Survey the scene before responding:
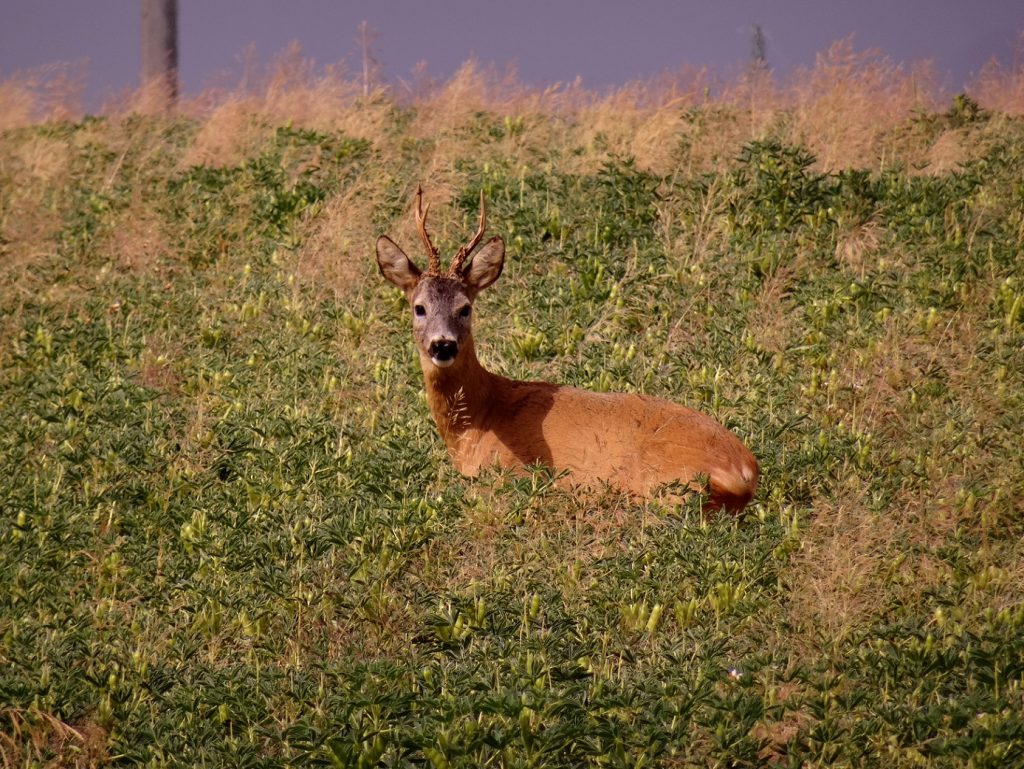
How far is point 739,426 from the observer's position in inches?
293

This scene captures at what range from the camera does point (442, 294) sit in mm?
7148

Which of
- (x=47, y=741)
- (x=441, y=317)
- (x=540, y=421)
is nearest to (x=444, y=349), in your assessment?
(x=441, y=317)

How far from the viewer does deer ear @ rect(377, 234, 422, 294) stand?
290 inches

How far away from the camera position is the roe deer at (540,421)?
6.61 m

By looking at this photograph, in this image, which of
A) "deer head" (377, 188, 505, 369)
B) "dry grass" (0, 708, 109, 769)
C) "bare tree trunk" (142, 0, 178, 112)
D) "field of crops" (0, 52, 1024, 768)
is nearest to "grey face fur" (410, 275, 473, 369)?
"deer head" (377, 188, 505, 369)

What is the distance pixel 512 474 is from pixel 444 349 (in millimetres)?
820

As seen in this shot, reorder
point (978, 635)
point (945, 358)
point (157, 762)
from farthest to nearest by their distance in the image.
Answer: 1. point (945, 358)
2. point (978, 635)
3. point (157, 762)

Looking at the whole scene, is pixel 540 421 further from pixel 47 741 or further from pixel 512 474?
pixel 47 741

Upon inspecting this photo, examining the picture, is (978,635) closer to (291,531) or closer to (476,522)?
(476,522)

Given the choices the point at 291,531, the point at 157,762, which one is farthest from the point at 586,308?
the point at 157,762

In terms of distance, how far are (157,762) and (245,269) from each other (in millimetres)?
5843

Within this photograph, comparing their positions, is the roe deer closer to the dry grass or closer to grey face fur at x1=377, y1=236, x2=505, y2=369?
grey face fur at x1=377, y1=236, x2=505, y2=369

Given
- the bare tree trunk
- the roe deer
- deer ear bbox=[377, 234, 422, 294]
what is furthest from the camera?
the bare tree trunk

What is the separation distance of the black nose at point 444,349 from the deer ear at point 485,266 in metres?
0.59
